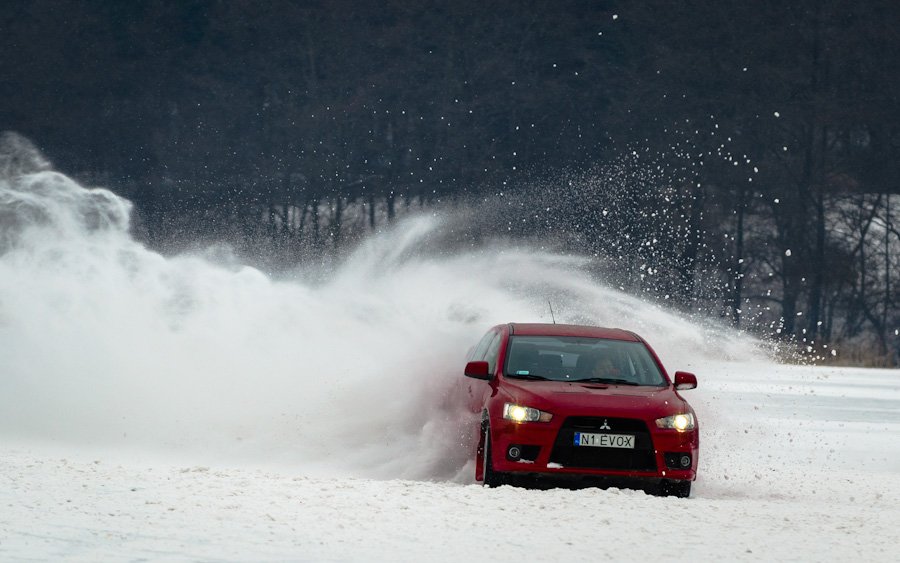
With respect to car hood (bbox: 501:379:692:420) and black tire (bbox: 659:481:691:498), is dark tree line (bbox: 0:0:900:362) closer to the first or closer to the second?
car hood (bbox: 501:379:692:420)

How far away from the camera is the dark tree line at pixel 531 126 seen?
163 feet

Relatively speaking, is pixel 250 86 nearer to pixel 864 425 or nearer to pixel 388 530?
pixel 864 425

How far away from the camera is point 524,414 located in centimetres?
891

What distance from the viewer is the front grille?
29.0 ft

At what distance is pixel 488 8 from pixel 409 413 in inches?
2023

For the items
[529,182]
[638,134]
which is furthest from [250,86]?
[638,134]

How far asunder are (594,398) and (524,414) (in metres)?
0.56

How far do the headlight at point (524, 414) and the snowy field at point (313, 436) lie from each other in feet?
1.79

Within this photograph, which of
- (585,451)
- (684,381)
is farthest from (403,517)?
(684,381)

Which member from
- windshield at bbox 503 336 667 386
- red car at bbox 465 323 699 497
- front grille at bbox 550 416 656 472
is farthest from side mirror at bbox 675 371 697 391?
front grille at bbox 550 416 656 472

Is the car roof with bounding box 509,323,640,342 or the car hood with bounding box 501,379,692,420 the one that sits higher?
the car roof with bounding box 509,323,640,342

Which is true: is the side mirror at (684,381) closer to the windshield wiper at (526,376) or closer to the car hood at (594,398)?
the car hood at (594,398)

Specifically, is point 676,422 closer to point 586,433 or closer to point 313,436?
point 586,433

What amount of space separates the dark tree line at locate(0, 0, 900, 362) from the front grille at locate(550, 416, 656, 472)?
118ft
